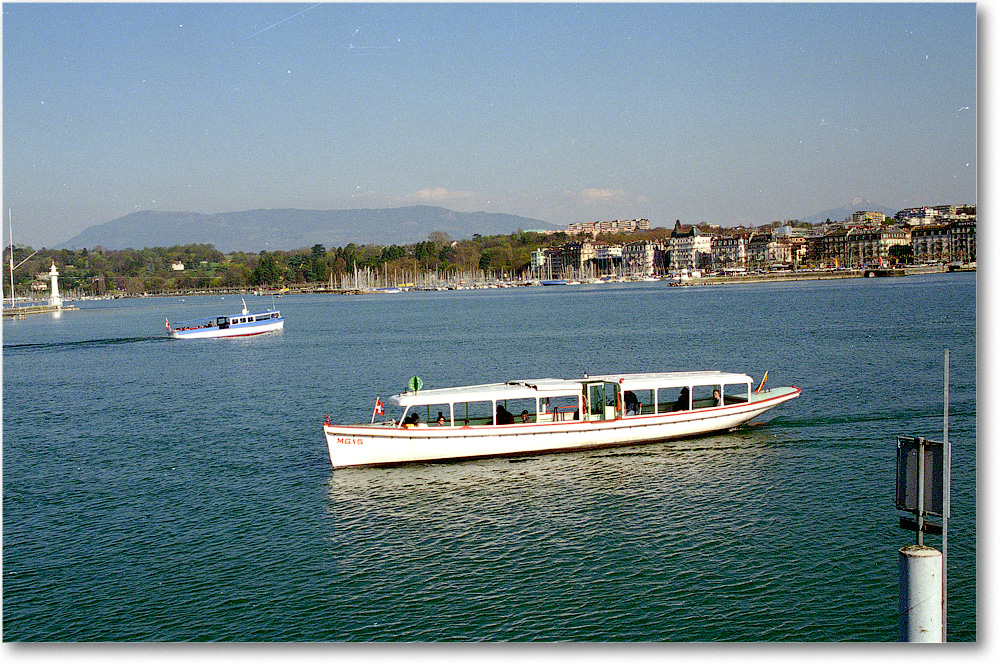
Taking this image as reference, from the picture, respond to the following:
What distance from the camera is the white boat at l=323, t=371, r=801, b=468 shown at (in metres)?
20.9

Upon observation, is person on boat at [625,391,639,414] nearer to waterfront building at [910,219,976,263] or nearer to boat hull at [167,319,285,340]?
boat hull at [167,319,285,340]

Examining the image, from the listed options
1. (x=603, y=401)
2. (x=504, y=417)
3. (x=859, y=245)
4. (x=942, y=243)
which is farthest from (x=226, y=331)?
(x=859, y=245)

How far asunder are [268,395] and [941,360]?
27.3 m

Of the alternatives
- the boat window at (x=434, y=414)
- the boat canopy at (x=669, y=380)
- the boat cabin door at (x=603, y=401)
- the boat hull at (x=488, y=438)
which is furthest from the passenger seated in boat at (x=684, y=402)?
the boat window at (x=434, y=414)

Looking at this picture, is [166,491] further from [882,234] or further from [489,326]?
[882,234]

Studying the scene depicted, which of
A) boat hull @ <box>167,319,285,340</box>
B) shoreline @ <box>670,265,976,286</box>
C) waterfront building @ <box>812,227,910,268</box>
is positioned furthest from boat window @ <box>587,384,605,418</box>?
waterfront building @ <box>812,227,910,268</box>

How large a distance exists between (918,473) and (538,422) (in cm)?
1425

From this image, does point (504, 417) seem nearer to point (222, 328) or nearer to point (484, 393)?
point (484, 393)

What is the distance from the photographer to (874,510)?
54.7 feet

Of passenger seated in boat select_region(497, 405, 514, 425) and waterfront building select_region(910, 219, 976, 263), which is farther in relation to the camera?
waterfront building select_region(910, 219, 976, 263)

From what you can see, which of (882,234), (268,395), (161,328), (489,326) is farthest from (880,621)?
(882,234)

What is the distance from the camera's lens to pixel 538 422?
71.7ft

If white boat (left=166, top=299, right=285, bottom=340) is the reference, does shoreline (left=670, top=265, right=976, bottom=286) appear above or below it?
above

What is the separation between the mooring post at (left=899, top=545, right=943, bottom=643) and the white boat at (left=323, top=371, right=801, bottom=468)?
13.2m
